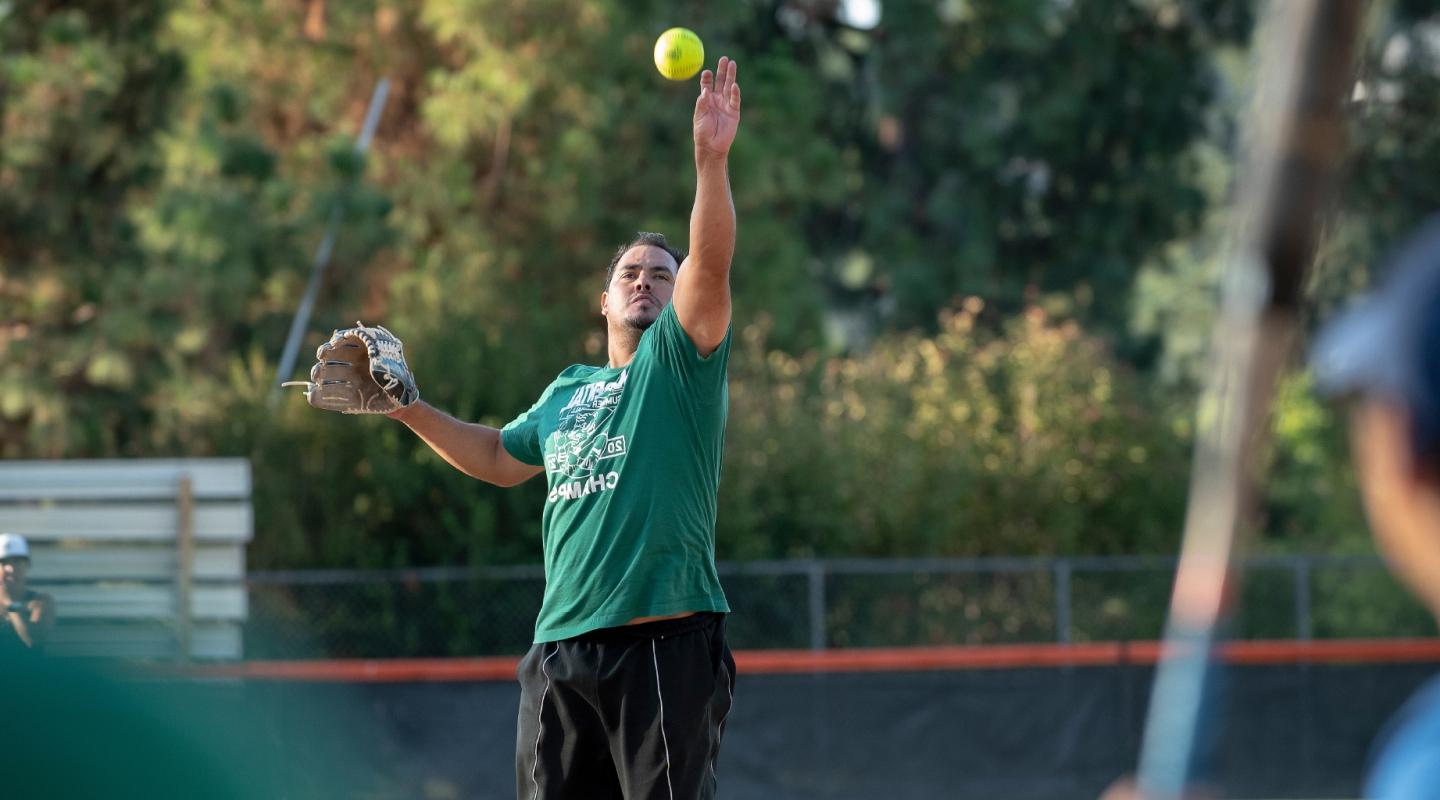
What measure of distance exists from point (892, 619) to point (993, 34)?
15.1 m

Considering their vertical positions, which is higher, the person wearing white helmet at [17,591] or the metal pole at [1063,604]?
the person wearing white helmet at [17,591]

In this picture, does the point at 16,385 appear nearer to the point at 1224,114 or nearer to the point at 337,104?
the point at 337,104

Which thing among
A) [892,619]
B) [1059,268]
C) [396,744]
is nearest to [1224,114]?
[1059,268]

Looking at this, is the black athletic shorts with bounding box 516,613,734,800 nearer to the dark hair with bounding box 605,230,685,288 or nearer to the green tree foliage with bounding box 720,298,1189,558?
the dark hair with bounding box 605,230,685,288

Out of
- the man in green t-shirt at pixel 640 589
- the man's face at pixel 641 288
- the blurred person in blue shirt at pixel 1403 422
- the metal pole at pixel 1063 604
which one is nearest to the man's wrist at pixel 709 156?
the man in green t-shirt at pixel 640 589

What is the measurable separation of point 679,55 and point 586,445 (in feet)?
6.36

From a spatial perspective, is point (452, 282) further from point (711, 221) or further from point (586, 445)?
point (711, 221)

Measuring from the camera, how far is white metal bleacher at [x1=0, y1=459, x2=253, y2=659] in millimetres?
12656

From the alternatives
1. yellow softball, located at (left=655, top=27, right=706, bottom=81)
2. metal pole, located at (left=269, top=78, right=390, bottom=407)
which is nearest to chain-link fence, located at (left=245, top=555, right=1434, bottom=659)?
metal pole, located at (left=269, top=78, right=390, bottom=407)

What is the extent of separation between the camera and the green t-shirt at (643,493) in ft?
15.4

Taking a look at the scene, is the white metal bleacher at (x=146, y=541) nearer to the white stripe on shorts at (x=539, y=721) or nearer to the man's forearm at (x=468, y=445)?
the man's forearm at (x=468, y=445)

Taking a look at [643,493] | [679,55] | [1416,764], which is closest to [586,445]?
[643,493]

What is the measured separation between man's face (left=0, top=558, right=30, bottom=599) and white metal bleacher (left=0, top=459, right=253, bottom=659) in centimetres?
279

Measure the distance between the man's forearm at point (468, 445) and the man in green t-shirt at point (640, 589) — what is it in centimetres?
44
